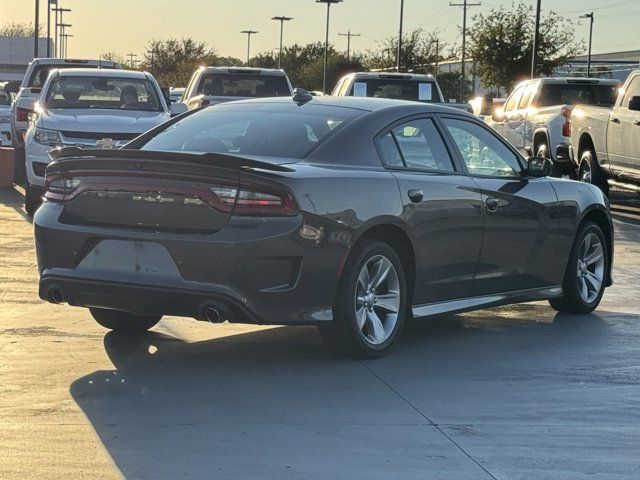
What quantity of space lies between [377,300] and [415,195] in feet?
2.22

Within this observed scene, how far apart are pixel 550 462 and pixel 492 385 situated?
1.52 m

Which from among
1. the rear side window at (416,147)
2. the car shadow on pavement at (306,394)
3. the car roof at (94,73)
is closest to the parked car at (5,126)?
the car roof at (94,73)

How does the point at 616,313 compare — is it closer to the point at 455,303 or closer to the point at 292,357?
the point at 455,303

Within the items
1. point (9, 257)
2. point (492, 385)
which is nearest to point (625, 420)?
point (492, 385)

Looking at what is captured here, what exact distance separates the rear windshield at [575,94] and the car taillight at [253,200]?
17867 mm

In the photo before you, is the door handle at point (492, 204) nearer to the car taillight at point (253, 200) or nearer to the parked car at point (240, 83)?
the car taillight at point (253, 200)

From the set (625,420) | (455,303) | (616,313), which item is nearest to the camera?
(625,420)

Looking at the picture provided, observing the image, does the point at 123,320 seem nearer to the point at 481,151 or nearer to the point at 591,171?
the point at 481,151

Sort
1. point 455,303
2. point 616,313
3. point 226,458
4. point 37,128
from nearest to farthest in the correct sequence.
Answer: point 226,458, point 455,303, point 616,313, point 37,128

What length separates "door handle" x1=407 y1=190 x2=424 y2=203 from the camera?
7686 millimetres

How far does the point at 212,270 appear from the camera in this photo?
682cm

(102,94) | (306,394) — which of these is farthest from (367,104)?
(102,94)

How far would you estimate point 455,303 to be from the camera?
8.17 meters

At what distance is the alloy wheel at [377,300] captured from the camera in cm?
742
